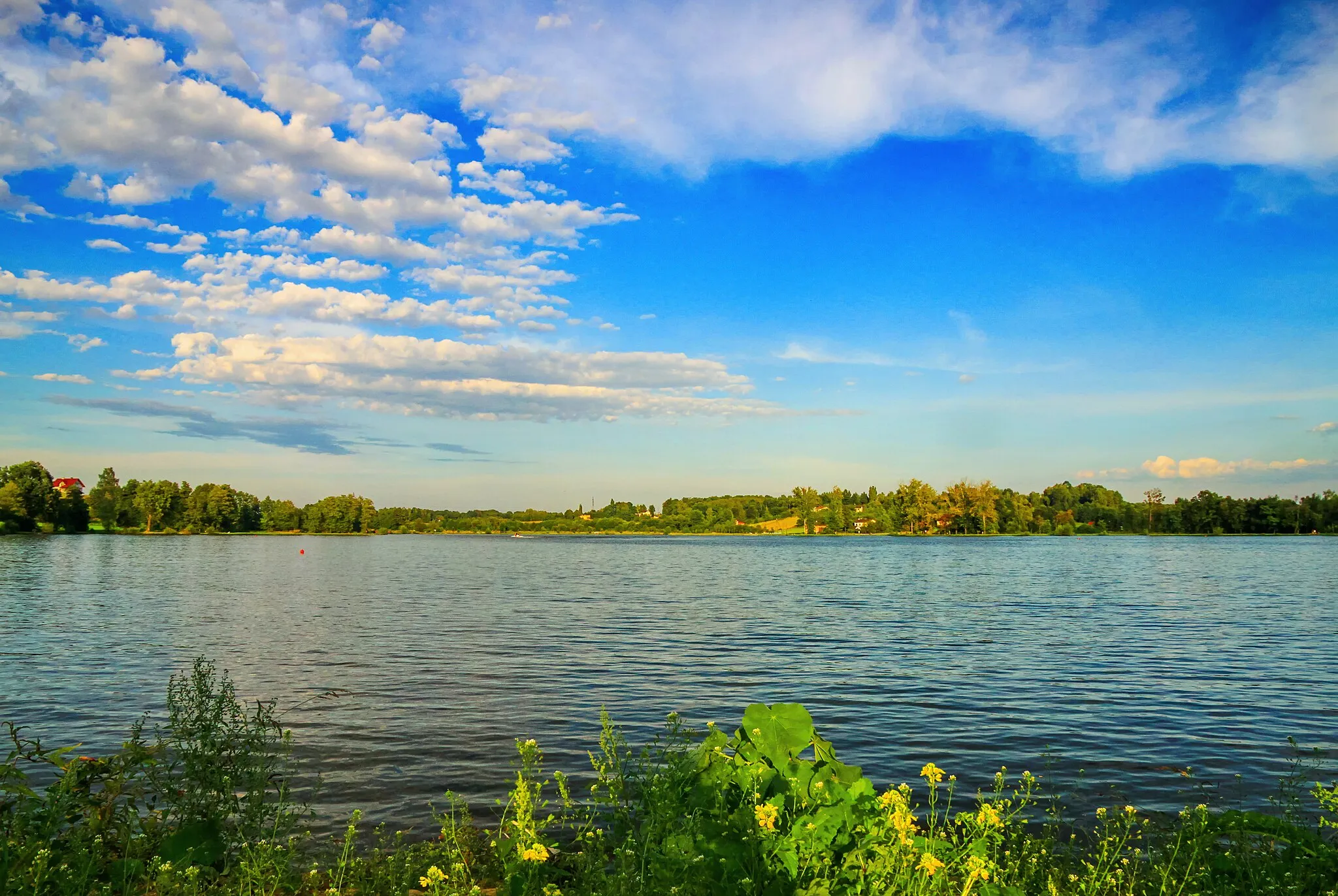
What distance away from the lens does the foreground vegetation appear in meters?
5.54

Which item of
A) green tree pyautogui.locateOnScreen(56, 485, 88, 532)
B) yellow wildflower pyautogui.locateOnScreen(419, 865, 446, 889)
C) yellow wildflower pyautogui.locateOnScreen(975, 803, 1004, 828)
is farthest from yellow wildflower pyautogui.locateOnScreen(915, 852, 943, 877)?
green tree pyautogui.locateOnScreen(56, 485, 88, 532)

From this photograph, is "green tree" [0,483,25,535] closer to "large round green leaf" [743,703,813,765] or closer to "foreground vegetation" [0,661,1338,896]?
"foreground vegetation" [0,661,1338,896]

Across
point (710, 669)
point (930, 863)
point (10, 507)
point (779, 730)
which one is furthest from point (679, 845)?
point (10, 507)

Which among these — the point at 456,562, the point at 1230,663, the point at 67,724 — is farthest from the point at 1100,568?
the point at 67,724

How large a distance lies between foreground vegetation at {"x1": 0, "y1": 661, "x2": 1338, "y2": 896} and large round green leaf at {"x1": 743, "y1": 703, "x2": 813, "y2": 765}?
0.06 ft

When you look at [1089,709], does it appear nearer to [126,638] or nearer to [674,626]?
[674,626]

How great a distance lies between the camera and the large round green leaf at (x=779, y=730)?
6.94 metres

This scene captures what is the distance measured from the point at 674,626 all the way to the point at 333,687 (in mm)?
16856

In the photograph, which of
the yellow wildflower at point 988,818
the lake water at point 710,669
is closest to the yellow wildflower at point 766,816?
the yellow wildflower at point 988,818

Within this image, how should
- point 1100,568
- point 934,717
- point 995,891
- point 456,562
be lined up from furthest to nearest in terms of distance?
1. point 456,562
2. point 1100,568
3. point 934,717
4. point 995,891

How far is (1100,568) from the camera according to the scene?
84.6 meters

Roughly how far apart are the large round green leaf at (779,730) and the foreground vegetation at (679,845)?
0.02 metres

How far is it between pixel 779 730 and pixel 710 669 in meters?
17.6

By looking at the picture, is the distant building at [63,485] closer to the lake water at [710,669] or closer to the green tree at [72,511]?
the green tree at [72,511]
